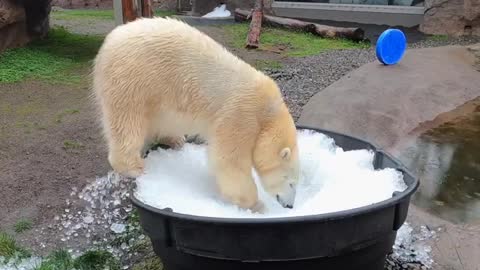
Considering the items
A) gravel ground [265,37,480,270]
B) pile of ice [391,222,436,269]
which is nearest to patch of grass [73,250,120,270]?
pile of ice [391,222,436,269]

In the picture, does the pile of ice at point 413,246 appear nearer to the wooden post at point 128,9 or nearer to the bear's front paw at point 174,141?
the bear's front paw at point 174,141

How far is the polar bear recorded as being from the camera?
2053 mm

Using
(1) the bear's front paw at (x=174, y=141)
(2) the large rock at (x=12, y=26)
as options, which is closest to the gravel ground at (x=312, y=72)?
(1) the bear's front paw at (x=174, y=141)

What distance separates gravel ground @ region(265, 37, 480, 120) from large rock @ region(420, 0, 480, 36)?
45.6 inches

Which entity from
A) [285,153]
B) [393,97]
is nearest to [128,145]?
[285,153]

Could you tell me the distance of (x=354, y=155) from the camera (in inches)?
92.1

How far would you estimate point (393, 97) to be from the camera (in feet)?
14.4

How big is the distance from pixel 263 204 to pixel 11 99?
2.77 metres

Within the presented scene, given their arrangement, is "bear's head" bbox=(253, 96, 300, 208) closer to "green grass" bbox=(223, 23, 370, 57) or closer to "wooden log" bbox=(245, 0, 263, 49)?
"green grass" bbox=(223, 23, 370, 57)

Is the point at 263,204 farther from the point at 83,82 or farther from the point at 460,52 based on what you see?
the point at 460,52

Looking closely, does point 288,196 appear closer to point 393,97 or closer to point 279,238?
point 279,238

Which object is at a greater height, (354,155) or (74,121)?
(354,155)

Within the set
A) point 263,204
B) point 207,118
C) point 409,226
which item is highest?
point 207,118

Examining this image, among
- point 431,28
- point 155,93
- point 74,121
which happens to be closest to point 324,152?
point 155,93
